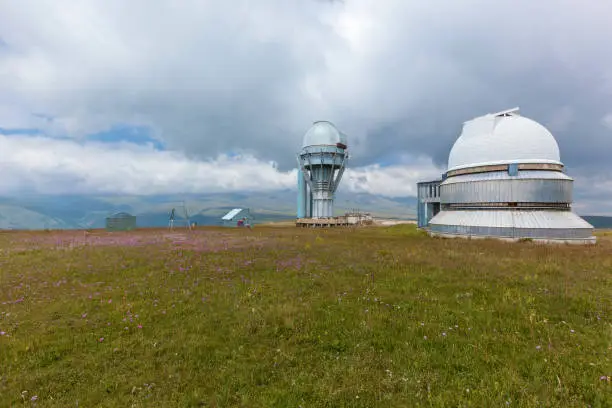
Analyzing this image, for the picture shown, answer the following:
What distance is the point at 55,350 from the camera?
7.20 m


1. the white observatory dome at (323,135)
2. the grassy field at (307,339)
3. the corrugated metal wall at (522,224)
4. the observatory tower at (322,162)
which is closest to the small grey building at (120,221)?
the grassy field at (307,339)

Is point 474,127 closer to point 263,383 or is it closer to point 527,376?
point 527,376

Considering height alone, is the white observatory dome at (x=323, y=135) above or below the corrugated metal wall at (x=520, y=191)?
above

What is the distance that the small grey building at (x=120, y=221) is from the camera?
4519 centimetres

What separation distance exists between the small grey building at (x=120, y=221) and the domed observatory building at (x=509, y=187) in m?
51.7

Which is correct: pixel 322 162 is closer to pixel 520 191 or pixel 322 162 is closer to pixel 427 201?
pixel 427 201

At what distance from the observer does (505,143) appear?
3725 centimetres

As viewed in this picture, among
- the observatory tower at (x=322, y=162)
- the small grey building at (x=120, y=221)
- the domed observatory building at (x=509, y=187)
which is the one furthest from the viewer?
the observatory tower at (x=322, y=162)

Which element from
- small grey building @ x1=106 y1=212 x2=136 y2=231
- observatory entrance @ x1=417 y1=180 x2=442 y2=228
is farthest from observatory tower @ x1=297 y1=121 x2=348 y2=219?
small grey building @ x1=106 y1=212 x2=136 y2=231

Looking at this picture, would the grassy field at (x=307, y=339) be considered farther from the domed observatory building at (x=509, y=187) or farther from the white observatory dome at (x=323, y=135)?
the white observatory dome at (x=323, y=135)

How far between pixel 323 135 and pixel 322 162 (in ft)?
25.5

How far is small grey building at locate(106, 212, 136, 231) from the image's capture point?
45.2 meters

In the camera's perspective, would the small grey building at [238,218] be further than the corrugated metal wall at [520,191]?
Yes

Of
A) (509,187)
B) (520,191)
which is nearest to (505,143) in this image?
(509,187)
